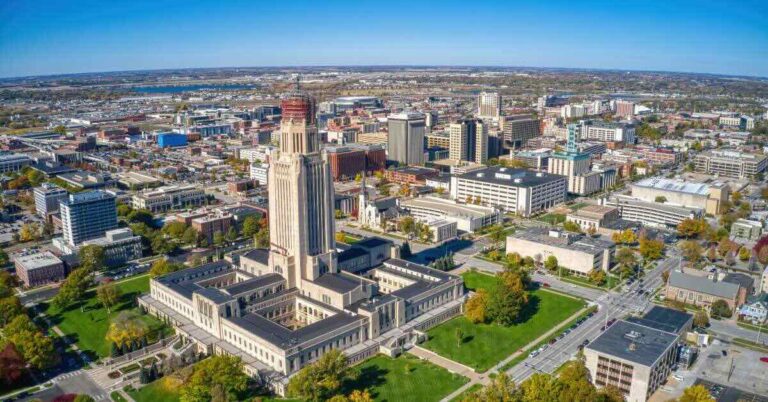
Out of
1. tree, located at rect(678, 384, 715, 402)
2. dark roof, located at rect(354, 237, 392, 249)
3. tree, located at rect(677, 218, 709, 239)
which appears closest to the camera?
tree, located at rect(678, 384, 715, 402)

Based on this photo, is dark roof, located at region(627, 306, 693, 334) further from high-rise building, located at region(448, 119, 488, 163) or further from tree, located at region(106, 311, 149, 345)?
high-rise building, located at region(448, 119, 488, 163)

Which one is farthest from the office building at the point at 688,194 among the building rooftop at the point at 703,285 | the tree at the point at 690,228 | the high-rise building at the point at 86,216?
the high-rise building at the point at 86,216

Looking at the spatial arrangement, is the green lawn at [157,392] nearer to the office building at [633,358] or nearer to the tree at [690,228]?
the office building at [633,358]

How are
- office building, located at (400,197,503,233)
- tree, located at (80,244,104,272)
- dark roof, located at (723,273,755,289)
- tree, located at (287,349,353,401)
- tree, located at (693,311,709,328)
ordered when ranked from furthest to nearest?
office building, located at (400,197,503,233) → tree, located at (80,244,104,272) → dark roof, located at (723,273,755,289) → tree, located at (693,311,709,328) → tree, located at (287,349,353,401)

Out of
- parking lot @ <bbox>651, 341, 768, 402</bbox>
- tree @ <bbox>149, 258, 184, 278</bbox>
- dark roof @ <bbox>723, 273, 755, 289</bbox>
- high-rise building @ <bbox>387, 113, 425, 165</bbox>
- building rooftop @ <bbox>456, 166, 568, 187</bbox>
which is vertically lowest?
parking lot @ <bbox>651, 341, 768, 402</bbox>

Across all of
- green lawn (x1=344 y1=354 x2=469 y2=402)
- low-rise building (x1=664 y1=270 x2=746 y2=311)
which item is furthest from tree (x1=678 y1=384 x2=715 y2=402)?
low-rise building (x1=664 y1=270 x2=746 y2=311)

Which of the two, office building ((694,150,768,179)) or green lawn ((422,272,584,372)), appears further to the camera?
office building ((694,150,768,179))

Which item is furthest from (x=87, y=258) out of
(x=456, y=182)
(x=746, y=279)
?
(x=746, y=279)
